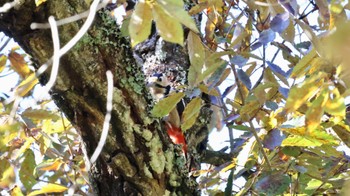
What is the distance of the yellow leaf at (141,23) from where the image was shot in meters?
0.76

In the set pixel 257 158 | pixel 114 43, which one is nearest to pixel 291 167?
pixel 257 158

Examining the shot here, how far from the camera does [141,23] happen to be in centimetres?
77

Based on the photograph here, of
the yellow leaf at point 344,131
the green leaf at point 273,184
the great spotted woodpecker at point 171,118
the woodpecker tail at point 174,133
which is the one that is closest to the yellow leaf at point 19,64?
the great spotted woodpecker at point 171,118

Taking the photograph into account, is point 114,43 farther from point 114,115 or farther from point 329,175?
point 329,175

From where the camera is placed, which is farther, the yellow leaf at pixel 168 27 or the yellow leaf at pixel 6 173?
the yellow leaf at pixel 6 173

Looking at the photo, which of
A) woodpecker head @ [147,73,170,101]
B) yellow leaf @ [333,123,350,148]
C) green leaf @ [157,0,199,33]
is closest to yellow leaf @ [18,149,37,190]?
woodpecker head @ [147,73,170,101]

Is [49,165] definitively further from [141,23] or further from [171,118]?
[141,23]

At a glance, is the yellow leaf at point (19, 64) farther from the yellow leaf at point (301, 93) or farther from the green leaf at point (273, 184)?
Result: the yellow leaf at point (301, 93)

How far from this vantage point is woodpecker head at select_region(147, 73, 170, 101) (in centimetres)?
→ 140

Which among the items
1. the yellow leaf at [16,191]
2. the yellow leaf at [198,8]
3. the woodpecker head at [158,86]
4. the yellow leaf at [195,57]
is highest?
the yellow leaf at [198,8]

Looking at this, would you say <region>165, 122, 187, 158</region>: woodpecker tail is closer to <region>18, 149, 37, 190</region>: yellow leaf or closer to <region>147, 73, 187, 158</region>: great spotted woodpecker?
<region>147, 73, 187, 158</region>: great spotted woodpecker

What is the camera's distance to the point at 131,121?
1143mm

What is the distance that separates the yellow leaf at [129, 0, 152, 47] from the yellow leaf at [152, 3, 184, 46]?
2 centimetres

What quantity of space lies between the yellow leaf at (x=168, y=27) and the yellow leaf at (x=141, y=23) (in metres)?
0.02
